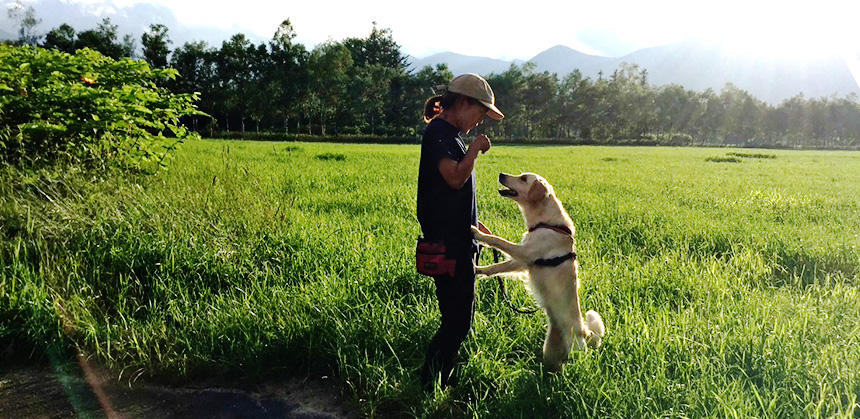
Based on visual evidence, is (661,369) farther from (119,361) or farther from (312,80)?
(312,80)

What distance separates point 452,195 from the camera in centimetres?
296

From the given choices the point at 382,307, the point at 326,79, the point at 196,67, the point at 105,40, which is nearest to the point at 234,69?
the point at 196,67

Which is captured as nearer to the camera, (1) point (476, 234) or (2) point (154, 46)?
(1) point (476, 234)

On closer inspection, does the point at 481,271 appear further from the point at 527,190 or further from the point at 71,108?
the point at 71,108

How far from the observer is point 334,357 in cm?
370

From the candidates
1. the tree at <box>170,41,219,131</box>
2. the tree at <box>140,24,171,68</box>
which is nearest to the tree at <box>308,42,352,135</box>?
the tree at <box>170,41,219,131</box>

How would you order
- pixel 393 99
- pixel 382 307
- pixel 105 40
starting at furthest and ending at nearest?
pixel 393 99
pixel 105 40
pixel 382 307

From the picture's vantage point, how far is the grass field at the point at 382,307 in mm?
3168

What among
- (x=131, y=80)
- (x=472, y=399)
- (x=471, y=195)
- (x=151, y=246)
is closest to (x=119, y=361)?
(x=151, y=246)

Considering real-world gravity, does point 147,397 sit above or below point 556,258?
below

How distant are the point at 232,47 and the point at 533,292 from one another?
62.5 m

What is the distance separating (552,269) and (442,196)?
3.14 ft

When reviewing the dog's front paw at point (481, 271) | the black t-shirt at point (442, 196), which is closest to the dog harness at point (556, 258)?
the dog's front paw at point (481, 271)

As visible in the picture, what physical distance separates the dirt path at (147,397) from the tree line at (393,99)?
117 feet
